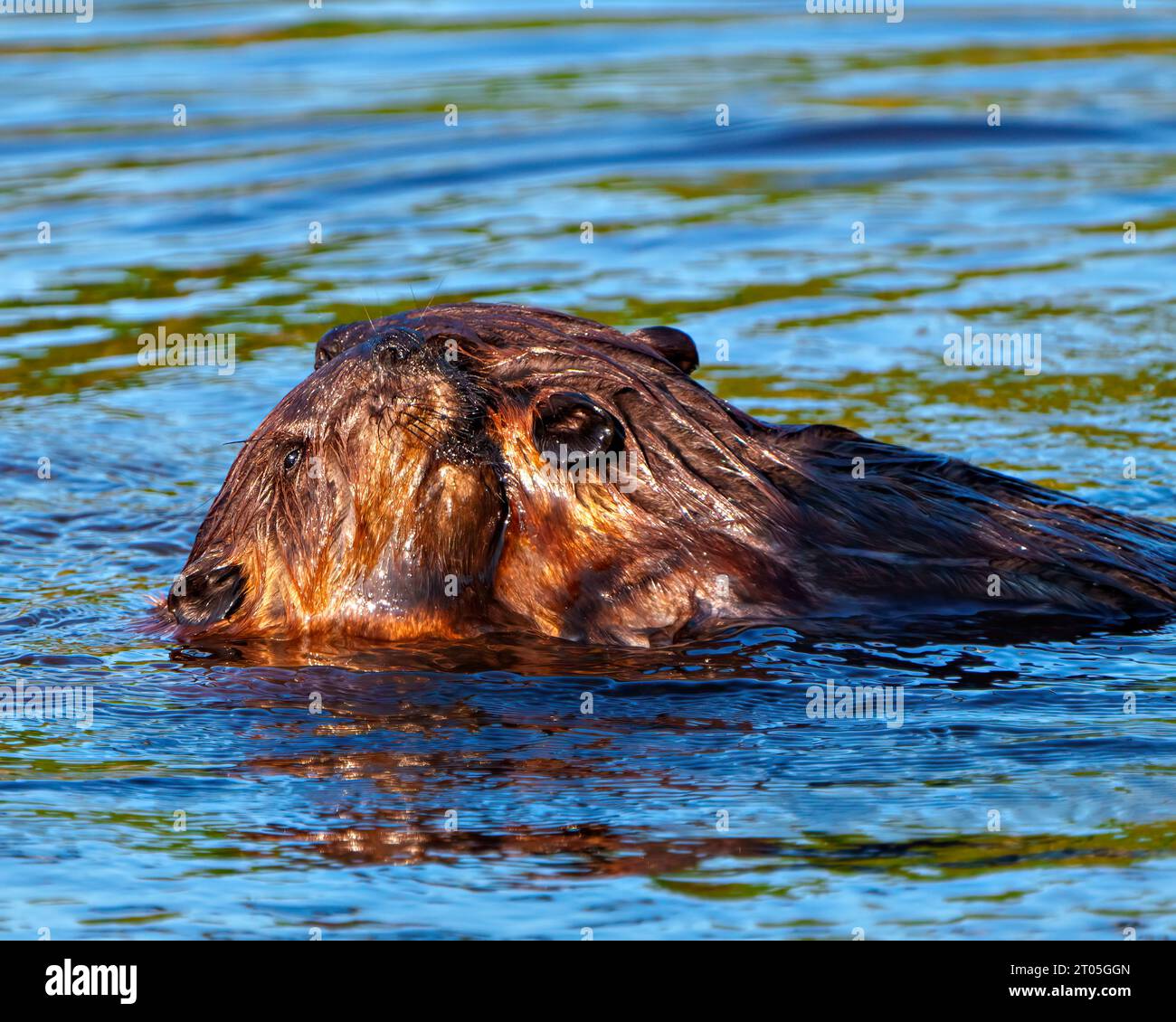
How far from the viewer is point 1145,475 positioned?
9242mm

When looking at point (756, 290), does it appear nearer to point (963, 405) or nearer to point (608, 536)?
point (963, 405)

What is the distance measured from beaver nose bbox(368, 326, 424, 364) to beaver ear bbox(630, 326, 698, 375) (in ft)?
2.63

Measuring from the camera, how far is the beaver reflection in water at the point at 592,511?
21.8 feet

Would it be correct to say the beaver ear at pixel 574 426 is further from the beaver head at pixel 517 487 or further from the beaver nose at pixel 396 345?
the beaver nose at pixel 396 345

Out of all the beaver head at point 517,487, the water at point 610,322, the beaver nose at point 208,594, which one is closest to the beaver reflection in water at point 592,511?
the beaver head at point 517,487

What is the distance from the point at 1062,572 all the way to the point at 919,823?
1747 millimetres

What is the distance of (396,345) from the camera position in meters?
6.70

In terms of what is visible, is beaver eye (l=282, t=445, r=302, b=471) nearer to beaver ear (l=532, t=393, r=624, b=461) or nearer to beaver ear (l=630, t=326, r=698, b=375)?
beaver ear (l=532, t=393, r=624, b=461)

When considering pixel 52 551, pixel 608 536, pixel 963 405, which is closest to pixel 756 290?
pixel 963 405

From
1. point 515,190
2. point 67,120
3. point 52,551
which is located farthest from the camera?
point 67,120

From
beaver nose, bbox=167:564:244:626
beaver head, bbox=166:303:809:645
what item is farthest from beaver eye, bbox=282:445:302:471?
beaver nose, bbox=167:564:244:626

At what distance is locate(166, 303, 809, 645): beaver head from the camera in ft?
21.7
